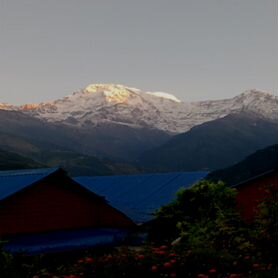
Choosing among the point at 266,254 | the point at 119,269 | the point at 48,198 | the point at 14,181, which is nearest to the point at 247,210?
the point at 48,198

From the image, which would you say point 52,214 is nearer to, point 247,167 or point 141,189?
point 141,189

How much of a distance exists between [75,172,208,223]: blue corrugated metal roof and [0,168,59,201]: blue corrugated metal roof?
5.44m

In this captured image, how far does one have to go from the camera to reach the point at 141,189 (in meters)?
30.4

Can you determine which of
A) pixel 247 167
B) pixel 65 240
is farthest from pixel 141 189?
pixel 247 167

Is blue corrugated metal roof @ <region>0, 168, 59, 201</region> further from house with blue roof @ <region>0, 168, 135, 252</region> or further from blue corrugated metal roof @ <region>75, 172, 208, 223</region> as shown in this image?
blue corrugated metal roof @ <region>75, 172, 208, 223</region>

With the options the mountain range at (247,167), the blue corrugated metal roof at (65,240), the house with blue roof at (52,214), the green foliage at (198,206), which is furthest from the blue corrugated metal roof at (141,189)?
the mountain range at (247,167)

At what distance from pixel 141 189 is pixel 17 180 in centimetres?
940

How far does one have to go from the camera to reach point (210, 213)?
55.0 ft

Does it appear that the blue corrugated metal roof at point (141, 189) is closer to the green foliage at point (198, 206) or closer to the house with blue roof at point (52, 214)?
the house with blue roof at point (52, 214)

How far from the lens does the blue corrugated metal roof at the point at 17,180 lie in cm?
2180

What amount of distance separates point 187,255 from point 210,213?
9.60 m

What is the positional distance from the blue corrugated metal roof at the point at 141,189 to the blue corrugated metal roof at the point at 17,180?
5.44m

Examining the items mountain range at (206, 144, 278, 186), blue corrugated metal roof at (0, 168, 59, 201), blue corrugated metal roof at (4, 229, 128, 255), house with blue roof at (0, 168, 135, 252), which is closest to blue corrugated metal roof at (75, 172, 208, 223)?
house with blue roof at (0, 168, 135, 252)

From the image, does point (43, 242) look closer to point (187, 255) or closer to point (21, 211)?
point (21, 211)
